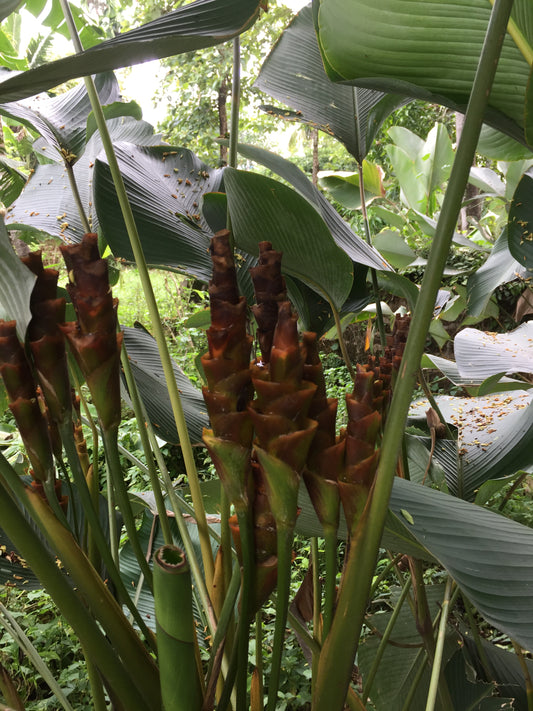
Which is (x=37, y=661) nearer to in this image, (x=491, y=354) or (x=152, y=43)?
(x=152, y=43)

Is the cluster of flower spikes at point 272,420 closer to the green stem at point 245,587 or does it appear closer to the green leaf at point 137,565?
the green stem at point 245,587

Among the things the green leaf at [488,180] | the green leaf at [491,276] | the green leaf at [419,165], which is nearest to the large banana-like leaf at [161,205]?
the green leaf at [491,276]

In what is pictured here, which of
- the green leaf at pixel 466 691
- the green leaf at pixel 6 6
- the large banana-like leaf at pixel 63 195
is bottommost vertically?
the green leaf at pixel 466 691

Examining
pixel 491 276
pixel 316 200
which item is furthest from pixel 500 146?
pixel 316 200

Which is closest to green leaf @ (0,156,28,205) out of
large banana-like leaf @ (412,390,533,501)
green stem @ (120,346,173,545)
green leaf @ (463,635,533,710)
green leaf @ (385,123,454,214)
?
green stem @ (120,346,173,545)

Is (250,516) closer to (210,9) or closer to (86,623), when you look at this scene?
(86,623)

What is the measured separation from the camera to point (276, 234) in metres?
0.47

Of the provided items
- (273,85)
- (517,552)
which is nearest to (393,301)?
(273,85)

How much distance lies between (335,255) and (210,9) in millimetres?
240

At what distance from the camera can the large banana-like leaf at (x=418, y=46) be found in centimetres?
36

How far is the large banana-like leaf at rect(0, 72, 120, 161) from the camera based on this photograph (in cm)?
64

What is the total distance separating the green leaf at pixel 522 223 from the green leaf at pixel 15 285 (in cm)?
63

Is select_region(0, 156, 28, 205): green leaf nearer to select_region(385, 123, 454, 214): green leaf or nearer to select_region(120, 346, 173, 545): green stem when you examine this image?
select_region(120, 346, 173, 545): green stem

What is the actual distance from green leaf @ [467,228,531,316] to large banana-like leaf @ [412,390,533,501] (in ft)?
0.98
